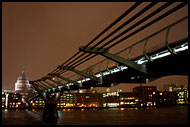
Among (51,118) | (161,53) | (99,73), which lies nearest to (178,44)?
(161,53)

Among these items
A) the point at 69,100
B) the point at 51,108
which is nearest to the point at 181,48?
the point at 51,108

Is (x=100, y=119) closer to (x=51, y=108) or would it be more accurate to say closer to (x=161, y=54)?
(x=51, y=108)

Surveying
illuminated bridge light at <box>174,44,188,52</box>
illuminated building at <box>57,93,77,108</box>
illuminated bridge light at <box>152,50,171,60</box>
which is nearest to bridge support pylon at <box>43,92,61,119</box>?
illuminated bridge light at <box>152,50,171,60</box>

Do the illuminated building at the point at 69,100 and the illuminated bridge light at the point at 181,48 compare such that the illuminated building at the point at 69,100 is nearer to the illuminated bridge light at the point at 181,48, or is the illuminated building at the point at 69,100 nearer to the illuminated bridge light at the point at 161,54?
the illuminated bridge light at the point at 161,54

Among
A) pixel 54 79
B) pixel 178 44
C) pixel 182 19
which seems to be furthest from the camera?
pixel 54 79

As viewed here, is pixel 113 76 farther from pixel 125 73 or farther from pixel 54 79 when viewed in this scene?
pixel 54 79

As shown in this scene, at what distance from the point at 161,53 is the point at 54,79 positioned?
35331mm

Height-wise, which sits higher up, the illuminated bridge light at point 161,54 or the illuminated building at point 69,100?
the illuminated bridge light at point 161,54

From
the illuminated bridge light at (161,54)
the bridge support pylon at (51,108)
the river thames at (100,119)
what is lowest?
the river thames at (100,119)

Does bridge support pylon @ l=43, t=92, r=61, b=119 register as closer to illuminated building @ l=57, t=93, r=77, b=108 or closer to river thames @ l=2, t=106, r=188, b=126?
river thames @ l=2, t=106, r=188, b=126

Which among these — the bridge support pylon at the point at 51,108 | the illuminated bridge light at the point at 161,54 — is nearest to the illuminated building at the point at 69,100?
the bridge support pylon at the point at 51,108

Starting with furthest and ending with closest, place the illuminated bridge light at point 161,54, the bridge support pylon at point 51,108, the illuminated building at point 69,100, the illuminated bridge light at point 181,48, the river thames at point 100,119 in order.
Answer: the illuminated building at point 69,100
the bridge support pylon at point 51,108
the river thames at point 100,119
the illuminated bridge light at point 161,54
the illuminated bridge light at point 181,48

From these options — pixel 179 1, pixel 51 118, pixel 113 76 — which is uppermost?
pixel 179 1

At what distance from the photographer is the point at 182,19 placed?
12617 millimetres
